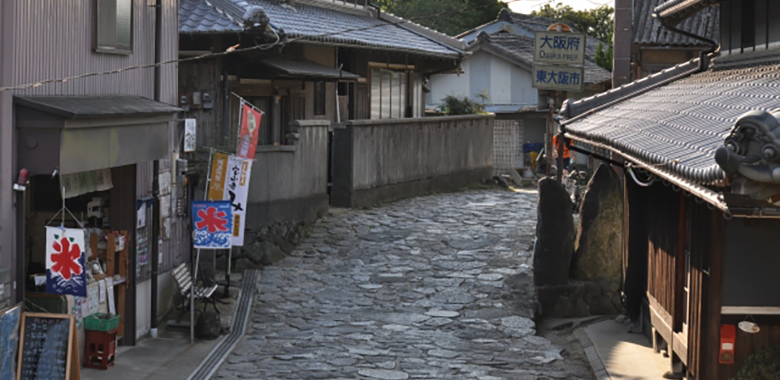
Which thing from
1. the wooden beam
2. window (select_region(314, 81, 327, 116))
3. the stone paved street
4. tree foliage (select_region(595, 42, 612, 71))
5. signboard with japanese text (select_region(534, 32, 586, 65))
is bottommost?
the stone paved street

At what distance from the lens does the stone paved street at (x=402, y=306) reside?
13724 millimetres

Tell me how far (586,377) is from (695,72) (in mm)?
5166

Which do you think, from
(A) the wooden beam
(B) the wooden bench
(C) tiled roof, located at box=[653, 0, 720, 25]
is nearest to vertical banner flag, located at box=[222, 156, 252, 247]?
(B) the wooden bench

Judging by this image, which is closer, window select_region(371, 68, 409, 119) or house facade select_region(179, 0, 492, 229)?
house facade select_region(179, 0, 492, 229)

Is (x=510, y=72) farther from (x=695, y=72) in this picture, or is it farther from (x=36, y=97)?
(x=36, y=97)

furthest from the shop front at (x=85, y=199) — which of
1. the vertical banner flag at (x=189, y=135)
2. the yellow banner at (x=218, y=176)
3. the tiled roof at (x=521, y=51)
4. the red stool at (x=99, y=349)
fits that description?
the tiled roof at (x=521, y=51)

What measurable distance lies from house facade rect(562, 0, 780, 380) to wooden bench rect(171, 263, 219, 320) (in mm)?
7027

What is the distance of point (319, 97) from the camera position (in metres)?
26.7

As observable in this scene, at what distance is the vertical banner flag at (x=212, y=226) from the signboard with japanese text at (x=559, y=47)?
384 inches

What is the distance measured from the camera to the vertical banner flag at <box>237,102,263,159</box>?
56.2ft

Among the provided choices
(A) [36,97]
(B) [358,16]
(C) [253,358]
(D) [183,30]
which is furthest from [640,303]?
(B) [358,16]

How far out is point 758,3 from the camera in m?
12.1

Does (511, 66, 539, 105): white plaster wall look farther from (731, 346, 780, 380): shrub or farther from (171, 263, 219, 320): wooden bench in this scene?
(731, 346, 780, 380): shrub

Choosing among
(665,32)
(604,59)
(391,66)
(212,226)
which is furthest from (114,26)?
(604,59)
